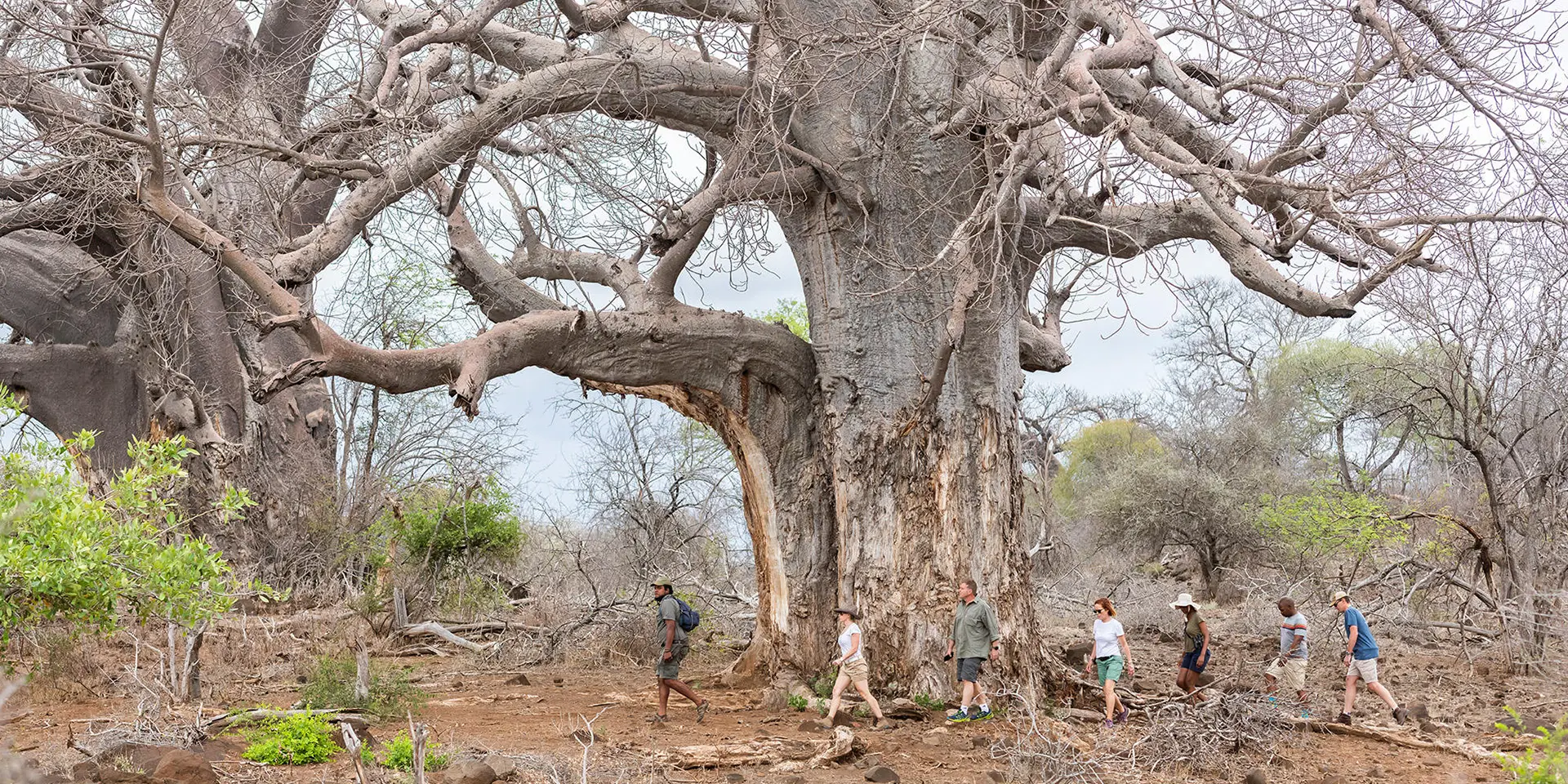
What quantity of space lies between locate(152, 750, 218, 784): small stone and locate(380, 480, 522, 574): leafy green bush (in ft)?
29.1

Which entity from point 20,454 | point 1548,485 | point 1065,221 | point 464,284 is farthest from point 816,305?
point 1548,485

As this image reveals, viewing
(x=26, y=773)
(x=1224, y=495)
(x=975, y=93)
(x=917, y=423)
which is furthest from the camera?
(x=1224, y=495)

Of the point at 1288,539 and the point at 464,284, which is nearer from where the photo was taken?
the point at 464,284

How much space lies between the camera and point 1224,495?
19.9 meters

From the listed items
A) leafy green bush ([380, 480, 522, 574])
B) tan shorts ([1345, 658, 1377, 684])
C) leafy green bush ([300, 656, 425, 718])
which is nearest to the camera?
leafy green bush ([300, 656, 425, 718])

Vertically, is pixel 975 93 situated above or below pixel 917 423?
above

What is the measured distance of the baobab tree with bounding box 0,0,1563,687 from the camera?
7.96 m

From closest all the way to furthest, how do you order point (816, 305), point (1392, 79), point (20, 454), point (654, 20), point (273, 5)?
point (20, 454) → point (1392, 79) → point (816, 305) → point (654, 20) → point (273, 5)

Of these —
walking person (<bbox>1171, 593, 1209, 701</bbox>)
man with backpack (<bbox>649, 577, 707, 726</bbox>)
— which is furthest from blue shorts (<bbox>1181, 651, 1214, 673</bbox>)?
man with backpack (<bbox>649, 577, 707, 726</bbox>)

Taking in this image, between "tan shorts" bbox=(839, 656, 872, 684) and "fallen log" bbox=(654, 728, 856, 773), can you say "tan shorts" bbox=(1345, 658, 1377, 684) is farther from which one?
"fallen log" bbox=(654, 728, 856, 773)

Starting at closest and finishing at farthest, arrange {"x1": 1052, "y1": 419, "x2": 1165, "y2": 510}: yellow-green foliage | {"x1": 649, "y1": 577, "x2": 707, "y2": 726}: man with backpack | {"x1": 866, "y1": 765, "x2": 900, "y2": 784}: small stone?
{"x1": 866, "y1": 765, "x2": 900, "y2": 784}: small stone → {"x1": 649, "y1": 577, "x2": 707, "y2": 726}: man with backpack → {"x1": 1052, "y1": 419, "x2": 1165, "y2": 510}: yellow-green foliage

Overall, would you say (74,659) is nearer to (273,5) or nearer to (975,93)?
(273,5)

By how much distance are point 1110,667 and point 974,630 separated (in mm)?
1167

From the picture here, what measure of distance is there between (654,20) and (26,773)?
9.62 metres
